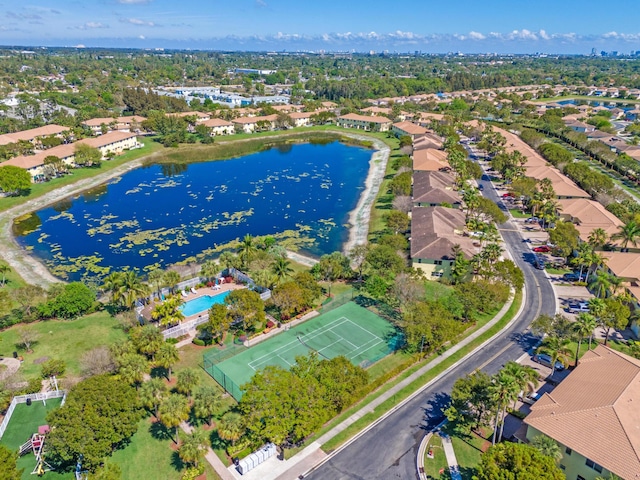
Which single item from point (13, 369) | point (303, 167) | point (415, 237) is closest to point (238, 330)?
point (13, 369)

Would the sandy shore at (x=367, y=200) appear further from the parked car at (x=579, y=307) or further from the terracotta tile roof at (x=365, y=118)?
the parked car at (x=579, y=307)

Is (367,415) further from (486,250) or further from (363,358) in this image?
(486,250)

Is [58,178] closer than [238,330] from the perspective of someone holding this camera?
No

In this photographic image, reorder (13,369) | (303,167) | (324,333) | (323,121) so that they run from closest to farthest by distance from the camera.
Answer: (13,369), (324,333), (303,167), (323,121)

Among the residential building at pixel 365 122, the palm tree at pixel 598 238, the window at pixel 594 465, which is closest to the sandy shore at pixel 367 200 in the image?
the residential building at pixel 365 122

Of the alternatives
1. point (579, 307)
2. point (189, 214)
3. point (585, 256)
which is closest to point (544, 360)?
point (579, 307)

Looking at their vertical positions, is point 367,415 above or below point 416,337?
below

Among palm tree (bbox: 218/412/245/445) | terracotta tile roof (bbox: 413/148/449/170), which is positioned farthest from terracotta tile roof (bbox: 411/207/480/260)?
palm tree (bbox: 218/412/245/445)

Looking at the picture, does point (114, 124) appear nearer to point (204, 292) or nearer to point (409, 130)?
point (409, 130)
